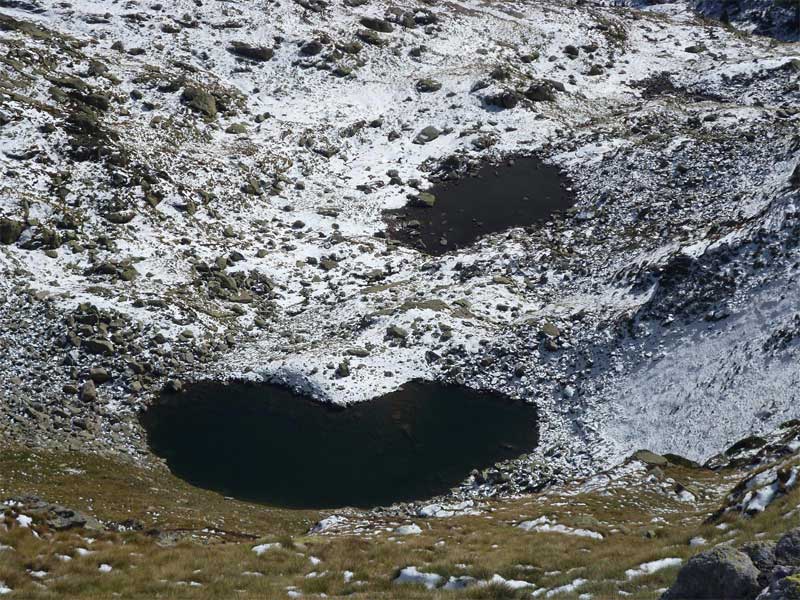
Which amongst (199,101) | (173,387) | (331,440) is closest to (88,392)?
(173,387)

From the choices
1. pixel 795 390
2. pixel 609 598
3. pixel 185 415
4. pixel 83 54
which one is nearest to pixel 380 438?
pixel 185 415

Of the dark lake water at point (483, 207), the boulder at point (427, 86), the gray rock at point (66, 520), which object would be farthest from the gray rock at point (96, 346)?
the boulder at point (427, 86)

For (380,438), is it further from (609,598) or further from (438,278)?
(609,598)

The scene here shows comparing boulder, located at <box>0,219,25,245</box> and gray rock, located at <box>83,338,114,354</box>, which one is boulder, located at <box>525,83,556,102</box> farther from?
gray rock, located at <box>83,338,114,354</box>

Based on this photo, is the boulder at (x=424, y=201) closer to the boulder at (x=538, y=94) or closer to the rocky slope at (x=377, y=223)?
the rocky slope at (x=377, y=223)

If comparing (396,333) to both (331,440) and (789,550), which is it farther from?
(789,550)

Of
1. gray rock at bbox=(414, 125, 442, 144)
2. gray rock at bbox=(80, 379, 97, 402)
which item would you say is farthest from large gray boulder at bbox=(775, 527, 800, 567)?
gray rock at bbox=(414, 125, 442, 144)
